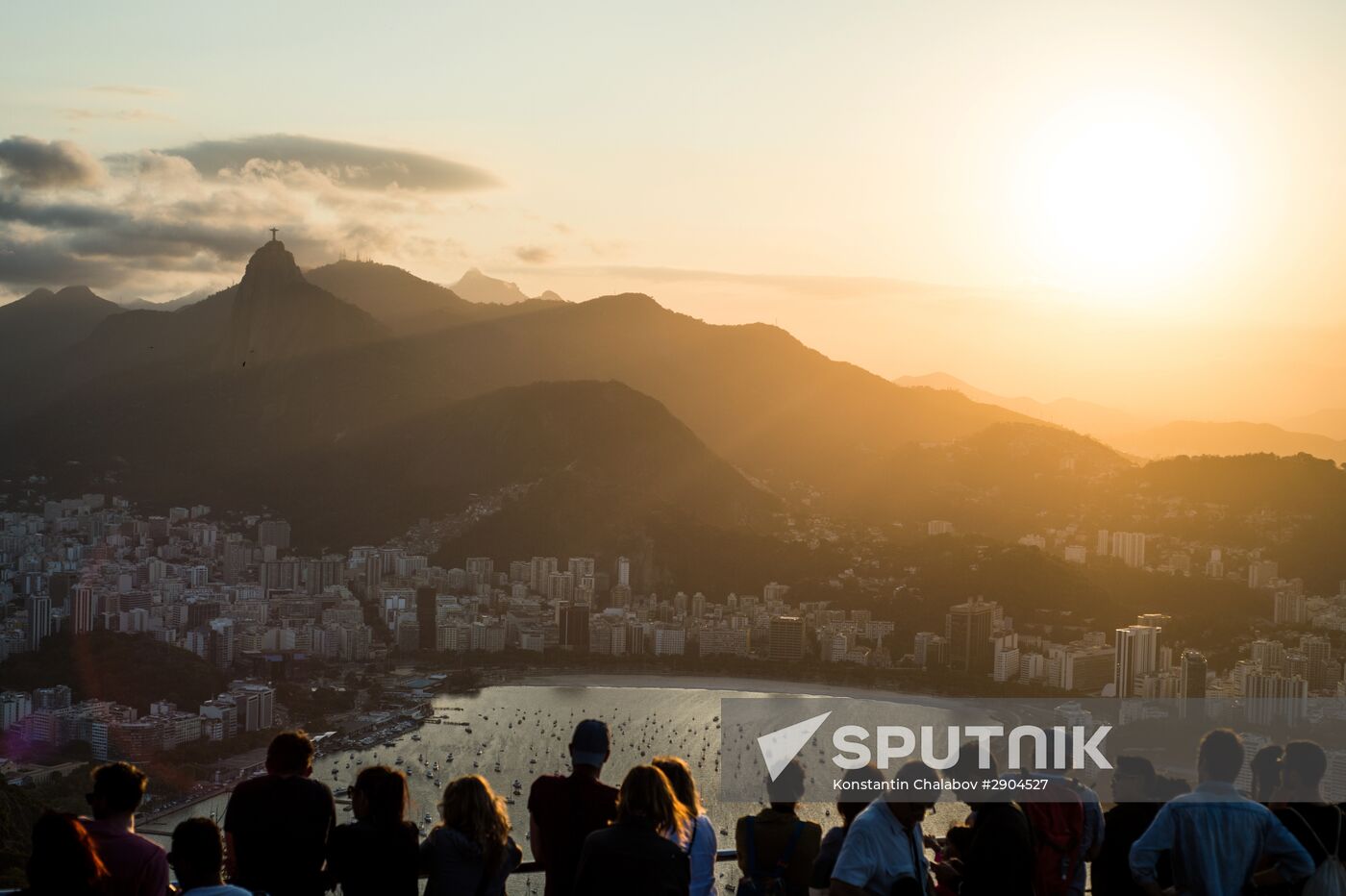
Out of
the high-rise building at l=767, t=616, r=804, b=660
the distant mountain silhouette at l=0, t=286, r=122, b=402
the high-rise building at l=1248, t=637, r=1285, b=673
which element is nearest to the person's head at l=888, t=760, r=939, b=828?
the high-rise building at l=1248, t=637, r=1285, b=673

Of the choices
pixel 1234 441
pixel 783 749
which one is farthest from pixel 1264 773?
pixel 1234 441

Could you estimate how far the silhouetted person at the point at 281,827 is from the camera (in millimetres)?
2199

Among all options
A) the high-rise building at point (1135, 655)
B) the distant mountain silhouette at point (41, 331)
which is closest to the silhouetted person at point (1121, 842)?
the high-rise building at point (1135, 655)

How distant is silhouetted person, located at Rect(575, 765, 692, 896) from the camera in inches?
75.2

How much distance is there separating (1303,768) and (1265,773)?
130 millimetres

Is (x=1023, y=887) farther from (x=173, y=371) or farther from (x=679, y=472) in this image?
(x=173, y=371)

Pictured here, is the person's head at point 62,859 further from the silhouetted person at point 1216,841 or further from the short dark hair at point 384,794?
the silhouetted person at point 1216,841

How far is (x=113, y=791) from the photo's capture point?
75.0 inches

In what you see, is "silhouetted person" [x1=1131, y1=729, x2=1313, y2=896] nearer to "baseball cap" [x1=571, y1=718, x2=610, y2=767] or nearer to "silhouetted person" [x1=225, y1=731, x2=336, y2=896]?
"baseball cap" [x1=571, y1=718, x2=610, y2=767]

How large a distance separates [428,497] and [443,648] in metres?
12.1

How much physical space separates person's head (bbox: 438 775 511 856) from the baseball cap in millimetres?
190

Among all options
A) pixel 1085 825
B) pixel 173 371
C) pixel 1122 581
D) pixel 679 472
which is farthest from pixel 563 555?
pixel 1085 825

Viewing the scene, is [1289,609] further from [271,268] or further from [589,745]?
[271,268]

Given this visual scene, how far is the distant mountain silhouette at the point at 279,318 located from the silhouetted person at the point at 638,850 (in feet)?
143
